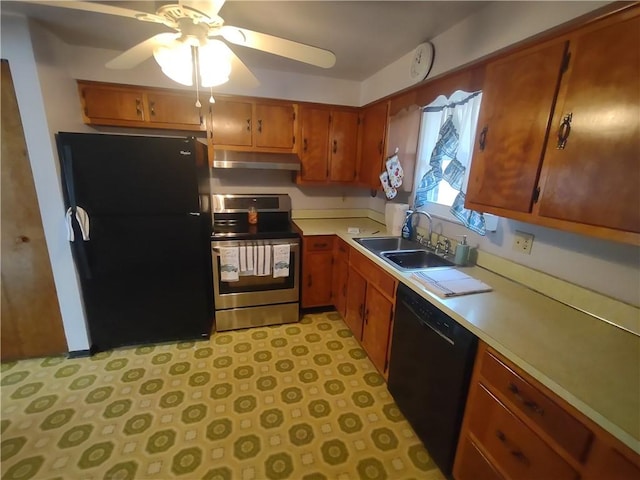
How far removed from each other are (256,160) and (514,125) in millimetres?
2059

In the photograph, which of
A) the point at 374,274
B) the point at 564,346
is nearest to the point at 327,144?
the point at 374,274

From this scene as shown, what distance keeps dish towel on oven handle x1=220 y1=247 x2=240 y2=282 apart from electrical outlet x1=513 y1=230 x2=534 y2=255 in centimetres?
199

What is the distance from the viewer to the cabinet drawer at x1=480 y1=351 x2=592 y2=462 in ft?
2.81

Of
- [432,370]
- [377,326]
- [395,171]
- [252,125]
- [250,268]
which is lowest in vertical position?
[377,326]

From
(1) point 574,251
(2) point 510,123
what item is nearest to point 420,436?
(1) point 574,251

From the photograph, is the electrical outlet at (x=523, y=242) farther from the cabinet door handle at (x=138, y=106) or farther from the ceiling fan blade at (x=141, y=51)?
the cabinet door handle at (x=138, y=106)

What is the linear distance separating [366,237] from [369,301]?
0.57 meters

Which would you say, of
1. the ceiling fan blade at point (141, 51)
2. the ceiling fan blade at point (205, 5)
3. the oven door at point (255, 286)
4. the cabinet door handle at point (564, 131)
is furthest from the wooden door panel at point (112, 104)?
the cabinet door handle at point (564, 131)

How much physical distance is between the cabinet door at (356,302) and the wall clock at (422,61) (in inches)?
58.8

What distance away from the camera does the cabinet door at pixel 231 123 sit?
2592mm

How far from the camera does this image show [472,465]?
1250mm

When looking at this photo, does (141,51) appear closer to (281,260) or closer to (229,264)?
(229,264)

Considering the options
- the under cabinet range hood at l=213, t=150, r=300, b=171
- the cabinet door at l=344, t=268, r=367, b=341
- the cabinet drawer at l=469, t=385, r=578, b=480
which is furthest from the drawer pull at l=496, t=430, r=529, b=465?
the under cabinet range hood at l=213, t=150, r=300, b=171

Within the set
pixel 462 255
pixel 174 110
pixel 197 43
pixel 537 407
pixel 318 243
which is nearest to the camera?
pixel 537 407
